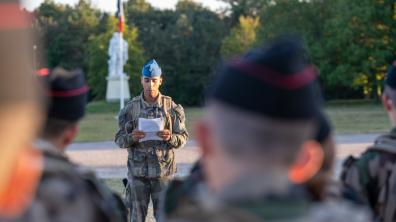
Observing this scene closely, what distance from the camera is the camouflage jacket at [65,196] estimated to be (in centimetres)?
274

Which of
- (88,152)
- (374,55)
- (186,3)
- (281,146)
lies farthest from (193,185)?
(186,3)

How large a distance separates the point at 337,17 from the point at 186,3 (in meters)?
32.3

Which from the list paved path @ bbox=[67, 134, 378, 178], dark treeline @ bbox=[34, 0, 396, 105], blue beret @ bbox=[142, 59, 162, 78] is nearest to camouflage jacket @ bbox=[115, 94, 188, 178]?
blue beret @ bbox=[142, 59, 162, 78]

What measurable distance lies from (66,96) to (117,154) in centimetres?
1606

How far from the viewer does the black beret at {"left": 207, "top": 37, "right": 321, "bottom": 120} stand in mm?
2223

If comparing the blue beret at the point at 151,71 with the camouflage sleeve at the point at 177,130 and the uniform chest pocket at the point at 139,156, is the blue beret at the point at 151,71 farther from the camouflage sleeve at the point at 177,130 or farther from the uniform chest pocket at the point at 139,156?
the uniform chest pocket at the point at 139,156

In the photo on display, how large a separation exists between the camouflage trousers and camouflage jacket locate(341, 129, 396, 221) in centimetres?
463

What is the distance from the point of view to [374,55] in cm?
5397

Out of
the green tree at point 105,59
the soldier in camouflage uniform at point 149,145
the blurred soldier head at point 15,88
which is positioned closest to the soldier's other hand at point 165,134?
the soldier in camouflage uniform at point 149,145

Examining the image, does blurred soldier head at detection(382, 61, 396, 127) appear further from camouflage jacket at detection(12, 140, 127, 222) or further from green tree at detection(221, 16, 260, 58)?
green tree at detection(221, 16, 260, 58)

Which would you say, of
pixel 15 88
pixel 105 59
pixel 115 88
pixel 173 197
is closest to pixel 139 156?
pixel 173 197

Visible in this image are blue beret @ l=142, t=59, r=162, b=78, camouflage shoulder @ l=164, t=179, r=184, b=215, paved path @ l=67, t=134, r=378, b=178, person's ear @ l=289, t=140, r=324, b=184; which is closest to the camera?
person's ear @ l=289, t=140, r=324, b=184

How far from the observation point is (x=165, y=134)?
8492 mm

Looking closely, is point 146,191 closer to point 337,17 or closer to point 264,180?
point 264,180
